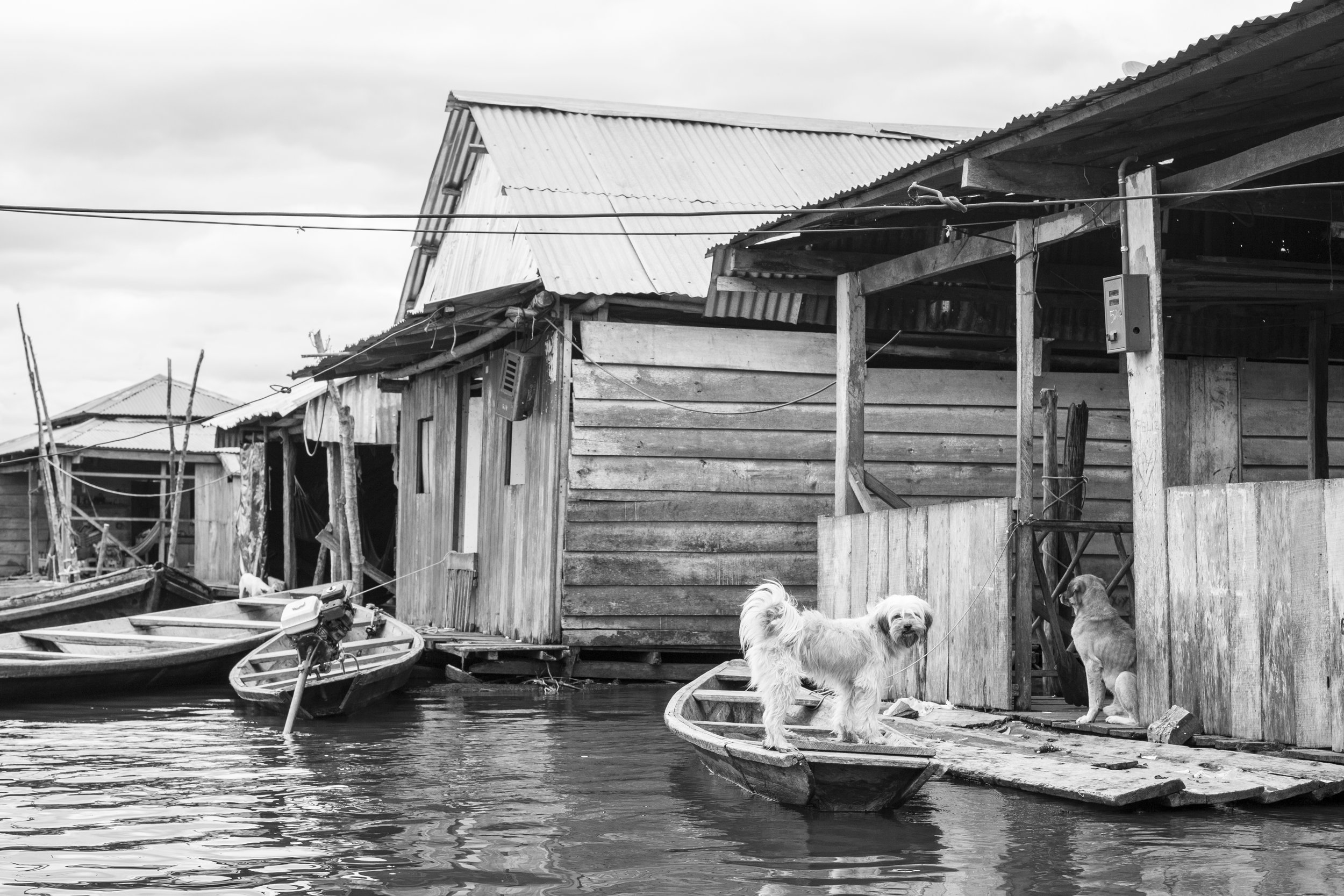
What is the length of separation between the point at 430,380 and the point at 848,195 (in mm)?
10080

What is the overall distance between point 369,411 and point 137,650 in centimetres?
711

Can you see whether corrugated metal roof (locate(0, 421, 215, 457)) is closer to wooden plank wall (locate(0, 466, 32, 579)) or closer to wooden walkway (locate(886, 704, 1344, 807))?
wooden plank wall (locate(0, 466, 32, 579))

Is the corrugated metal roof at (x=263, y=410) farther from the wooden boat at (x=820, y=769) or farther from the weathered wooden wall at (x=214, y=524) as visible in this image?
the wooden boat at (x=820, y=769)

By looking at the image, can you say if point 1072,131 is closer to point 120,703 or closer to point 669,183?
point 669,183

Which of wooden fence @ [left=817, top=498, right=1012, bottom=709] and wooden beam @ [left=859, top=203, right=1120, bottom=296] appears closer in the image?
wooden beam @ [left=859, top=203, right=1120, bottom=296]

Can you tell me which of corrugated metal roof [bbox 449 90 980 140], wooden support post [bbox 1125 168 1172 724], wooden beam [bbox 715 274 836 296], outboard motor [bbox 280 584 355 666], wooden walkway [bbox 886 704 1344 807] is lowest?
wooden walkway [bbox 886 704 1344 807]

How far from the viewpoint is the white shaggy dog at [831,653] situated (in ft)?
26.9

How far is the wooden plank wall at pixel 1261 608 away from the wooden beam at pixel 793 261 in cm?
483

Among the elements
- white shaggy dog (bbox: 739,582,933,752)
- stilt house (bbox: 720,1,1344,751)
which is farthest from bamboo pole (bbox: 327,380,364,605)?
white shaggy dog (bbox: 739,582,933,752)

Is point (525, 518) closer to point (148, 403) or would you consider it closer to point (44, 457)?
point (44, 457)

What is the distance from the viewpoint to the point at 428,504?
1988 cm

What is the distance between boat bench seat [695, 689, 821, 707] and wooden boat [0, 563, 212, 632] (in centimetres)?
1168

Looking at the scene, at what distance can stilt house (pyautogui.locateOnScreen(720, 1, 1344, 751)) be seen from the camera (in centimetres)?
819

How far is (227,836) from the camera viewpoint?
741 cm
